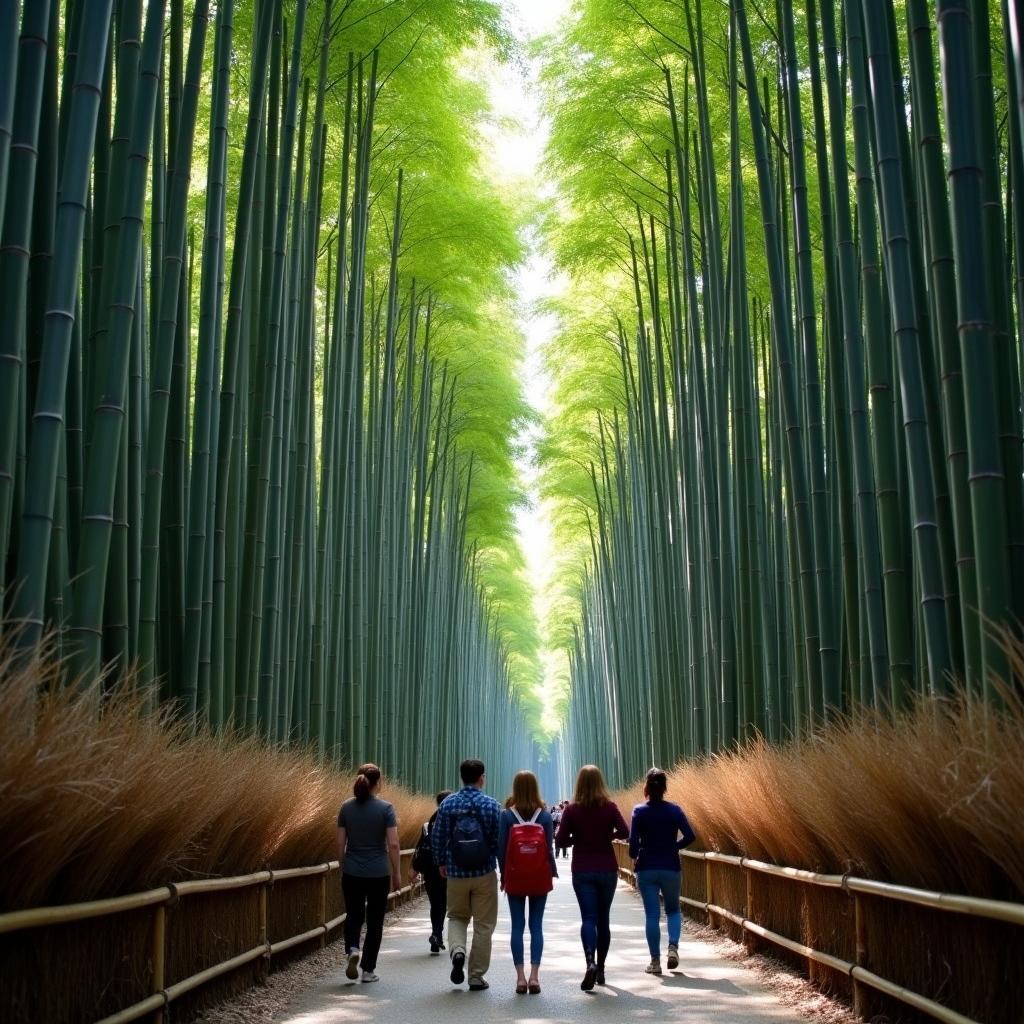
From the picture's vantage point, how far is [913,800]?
3.31 m

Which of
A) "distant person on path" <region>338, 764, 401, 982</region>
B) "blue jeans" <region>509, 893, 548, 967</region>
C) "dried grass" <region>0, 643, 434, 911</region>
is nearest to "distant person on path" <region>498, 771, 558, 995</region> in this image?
"blue jeans" <region>509, 893, 548, 967</region>

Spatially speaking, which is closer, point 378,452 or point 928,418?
point 928,418

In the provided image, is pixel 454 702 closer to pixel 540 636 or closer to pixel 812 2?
pixel 812 2

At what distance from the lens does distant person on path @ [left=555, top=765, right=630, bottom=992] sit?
18.0ft

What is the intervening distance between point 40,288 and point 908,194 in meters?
3.44

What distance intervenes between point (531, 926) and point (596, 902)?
1.03ft

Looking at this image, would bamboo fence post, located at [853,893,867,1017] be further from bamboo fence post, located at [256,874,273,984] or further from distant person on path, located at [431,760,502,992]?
bamboo fence post, located at [256,874,273,984]

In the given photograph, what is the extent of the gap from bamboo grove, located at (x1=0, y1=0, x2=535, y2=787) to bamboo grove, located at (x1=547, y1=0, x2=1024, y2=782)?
6.39ft

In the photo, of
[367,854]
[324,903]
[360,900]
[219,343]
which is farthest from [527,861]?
[219,343]

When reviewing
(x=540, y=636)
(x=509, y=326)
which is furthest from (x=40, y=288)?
(x=540, y=636)

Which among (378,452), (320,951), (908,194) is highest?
(378,452)

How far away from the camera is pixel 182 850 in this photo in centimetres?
391

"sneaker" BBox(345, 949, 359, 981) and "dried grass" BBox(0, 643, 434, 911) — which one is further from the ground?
"dried grass" BBox(0, 643, 434, 911)

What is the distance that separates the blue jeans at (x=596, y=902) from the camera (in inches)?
216
